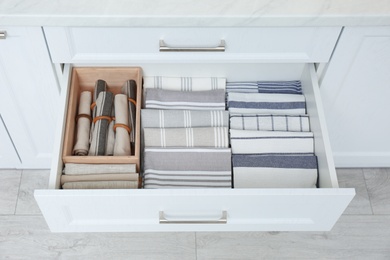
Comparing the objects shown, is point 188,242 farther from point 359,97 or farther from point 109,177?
point 359,97

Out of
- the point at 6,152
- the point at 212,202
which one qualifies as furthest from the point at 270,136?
the point at 6,152

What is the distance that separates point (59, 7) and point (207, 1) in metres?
0.29

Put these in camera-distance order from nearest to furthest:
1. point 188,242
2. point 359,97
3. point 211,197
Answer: point 211,197 → point 359,97 → point 188,242

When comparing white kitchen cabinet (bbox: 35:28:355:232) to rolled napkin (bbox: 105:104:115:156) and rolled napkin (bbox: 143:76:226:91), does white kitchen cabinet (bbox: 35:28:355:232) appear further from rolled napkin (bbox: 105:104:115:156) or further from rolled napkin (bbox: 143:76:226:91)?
rolled napkin (bbox: 105:104:115:156)

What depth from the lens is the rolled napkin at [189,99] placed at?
44.9 inches

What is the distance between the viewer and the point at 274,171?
1.08 m

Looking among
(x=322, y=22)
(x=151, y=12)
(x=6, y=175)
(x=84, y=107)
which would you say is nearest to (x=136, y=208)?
(x=84, y=107)

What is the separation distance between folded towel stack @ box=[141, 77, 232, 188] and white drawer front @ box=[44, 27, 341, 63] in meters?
0.14

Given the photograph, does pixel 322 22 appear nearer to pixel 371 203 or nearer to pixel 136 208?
pixel 136 208

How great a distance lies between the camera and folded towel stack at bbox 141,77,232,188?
107 centimetres

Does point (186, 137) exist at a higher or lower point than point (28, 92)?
lower

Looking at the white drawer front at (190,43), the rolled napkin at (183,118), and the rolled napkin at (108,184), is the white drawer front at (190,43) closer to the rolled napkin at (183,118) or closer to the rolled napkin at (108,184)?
the rolled napkin at (183,118)

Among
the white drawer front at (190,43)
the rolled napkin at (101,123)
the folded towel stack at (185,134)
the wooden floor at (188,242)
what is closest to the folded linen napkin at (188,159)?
A: the folded towel stack at (185,134)

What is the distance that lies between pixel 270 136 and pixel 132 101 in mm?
349
